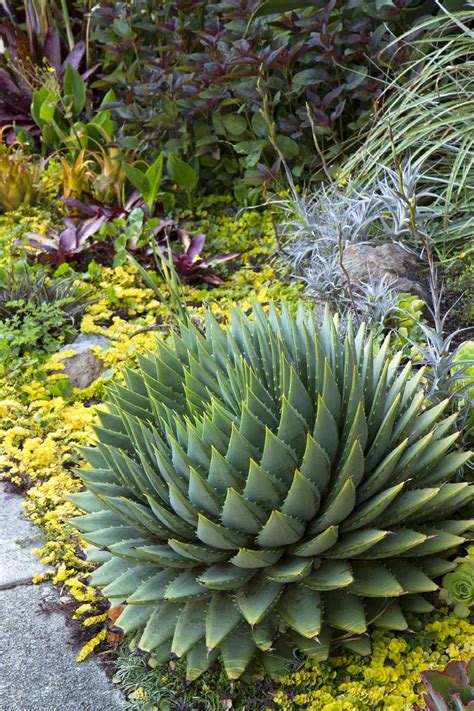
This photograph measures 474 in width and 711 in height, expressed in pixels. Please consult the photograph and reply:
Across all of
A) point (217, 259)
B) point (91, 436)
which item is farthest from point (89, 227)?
point (91, 436)

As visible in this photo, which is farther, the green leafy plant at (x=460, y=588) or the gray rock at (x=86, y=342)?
the gray rock at (x=86, y=342)

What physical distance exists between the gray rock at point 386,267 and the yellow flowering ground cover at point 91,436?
1.63ft

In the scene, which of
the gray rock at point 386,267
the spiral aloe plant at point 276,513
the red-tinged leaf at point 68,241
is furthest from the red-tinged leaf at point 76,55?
the spiral aloe plant at point 276,513

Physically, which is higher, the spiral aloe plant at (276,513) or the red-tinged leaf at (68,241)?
the spiral aloe plant at (276,513)

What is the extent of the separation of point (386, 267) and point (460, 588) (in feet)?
6.35

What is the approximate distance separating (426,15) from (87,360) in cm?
276

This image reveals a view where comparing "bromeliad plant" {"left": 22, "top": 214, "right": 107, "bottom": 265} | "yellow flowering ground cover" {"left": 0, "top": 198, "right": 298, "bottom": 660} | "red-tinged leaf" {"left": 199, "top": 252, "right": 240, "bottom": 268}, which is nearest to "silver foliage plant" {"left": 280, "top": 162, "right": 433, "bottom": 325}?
"yellow flowering ground cover" {"left": 0, "top": 198, "right": 298, "bottom": 660}

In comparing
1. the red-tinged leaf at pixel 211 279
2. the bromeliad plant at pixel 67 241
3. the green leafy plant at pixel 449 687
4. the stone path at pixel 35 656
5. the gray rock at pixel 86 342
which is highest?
the green leafy plant at pixel 449 687

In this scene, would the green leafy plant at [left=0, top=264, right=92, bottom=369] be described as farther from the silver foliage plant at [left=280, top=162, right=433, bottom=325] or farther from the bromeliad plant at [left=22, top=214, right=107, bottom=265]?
the silver foliage plant at [left=280, top=162, right=433, bottom=325]

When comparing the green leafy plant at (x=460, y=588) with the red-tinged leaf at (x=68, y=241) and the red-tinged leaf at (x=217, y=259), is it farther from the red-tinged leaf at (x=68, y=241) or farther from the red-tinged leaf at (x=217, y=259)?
the red-tinged leaf at (x=68, y=241)

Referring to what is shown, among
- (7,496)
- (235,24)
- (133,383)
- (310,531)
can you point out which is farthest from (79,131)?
(310,531)

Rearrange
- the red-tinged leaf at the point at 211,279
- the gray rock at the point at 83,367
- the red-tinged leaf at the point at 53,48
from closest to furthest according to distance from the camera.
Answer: the gray rock at the point at 83,367
the red-tinged leaf at the point at 211,279
the red-tinged leaf at the point at 53,48

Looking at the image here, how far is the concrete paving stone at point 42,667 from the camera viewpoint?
2.34 metres

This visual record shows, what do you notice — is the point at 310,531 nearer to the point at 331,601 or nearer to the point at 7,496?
the point at 331,601
